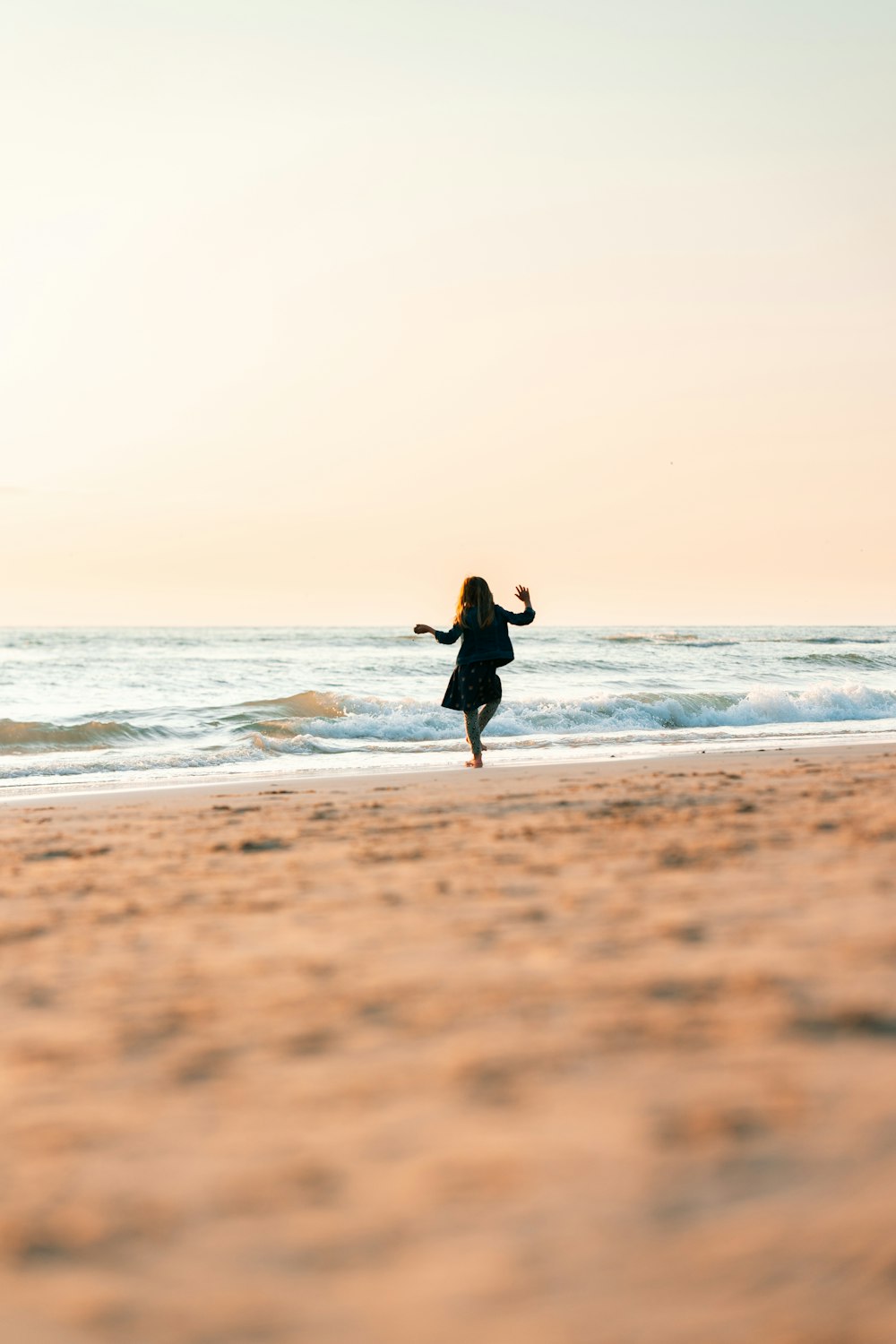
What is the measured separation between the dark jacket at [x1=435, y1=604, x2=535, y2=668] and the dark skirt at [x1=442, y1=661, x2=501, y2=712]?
72 mm

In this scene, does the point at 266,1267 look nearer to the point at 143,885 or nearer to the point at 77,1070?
the point at 77,1070

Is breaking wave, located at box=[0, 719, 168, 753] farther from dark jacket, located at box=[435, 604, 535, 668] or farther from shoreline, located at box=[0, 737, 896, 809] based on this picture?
dark jacket, located at box=[435, 604, 535, 668]

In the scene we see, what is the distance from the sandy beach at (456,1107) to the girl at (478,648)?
20.9 ft

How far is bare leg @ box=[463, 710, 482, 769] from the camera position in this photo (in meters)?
10.1

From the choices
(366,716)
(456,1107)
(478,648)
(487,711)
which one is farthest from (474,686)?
(456,1107)

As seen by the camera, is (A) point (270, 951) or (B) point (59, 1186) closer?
(B) point (59, 1186)

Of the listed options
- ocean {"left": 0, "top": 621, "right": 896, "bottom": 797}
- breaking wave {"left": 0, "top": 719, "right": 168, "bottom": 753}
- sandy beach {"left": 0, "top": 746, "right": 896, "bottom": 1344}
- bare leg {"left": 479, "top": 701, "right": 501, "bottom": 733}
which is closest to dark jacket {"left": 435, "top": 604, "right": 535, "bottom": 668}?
bare leg {"left": 479, "top": 701, "right": 501, "bottom": 733}

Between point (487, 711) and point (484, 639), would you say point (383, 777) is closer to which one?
point (487, 711)

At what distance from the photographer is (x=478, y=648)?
35.5 ft

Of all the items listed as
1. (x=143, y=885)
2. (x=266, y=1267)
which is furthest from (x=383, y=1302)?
(x=143, y=885)

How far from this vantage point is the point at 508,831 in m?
5.37

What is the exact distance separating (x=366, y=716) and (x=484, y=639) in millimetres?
5977

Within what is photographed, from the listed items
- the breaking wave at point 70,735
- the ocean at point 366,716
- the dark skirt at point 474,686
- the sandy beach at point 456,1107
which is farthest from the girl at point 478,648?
the sandy beach at point 456,1107

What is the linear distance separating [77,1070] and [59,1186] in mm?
505
